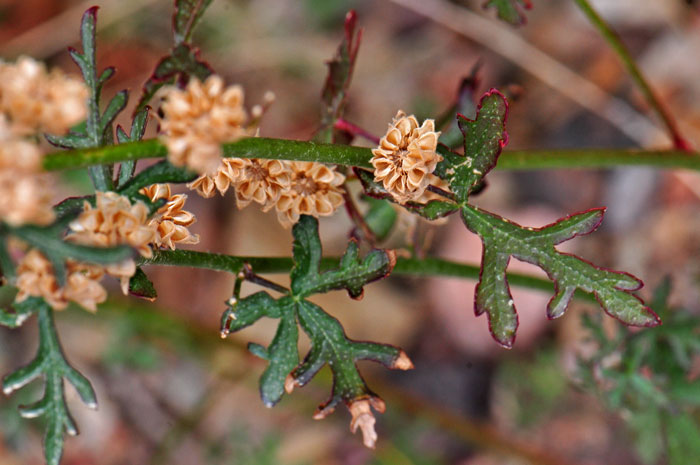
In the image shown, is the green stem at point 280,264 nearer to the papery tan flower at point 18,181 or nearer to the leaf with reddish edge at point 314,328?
the leaf with reddish edge at point 314,328

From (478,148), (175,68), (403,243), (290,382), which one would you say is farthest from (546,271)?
(403,243)

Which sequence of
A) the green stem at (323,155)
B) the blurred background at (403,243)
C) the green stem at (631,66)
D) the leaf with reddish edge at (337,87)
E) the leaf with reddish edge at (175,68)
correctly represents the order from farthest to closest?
the blurred background at (403,243) → the green stem at (631,66) → the leaf with reddish edge at (337,87) → the leaf with reddish edge at (175,68) → the green stem at (323,155)

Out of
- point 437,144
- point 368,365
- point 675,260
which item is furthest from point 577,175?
point 437,144

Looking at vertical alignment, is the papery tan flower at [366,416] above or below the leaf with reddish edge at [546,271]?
below

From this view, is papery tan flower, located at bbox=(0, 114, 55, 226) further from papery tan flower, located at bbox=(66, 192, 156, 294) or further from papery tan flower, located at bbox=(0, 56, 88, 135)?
papery tan flower, located at bbox=(66, 192, 156, 294)

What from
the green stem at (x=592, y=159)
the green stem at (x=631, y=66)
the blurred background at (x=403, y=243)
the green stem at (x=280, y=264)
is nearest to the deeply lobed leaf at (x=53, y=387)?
the green stem at (x=280, y=264)

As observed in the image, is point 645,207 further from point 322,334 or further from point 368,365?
point 322,334
